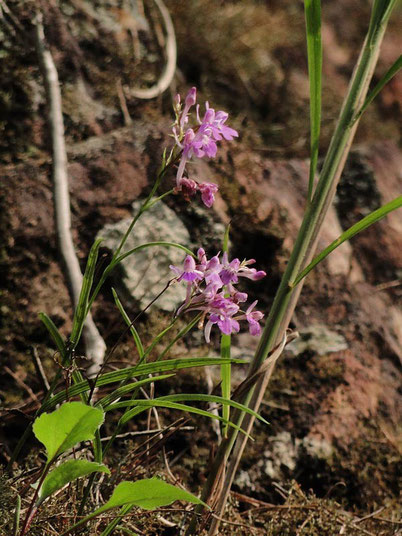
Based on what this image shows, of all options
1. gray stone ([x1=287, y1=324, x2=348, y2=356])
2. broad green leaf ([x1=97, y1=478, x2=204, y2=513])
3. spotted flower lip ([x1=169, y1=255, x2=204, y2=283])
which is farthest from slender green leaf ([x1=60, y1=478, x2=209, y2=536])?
gray stone ([x1=287, y1=324, x2=348, y2=356])

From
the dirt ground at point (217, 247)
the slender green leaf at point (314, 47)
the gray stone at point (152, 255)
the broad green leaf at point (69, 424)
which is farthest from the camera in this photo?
the gray stone at point (152, 255)

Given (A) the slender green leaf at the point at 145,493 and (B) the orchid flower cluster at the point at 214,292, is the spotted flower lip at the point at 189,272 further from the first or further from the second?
(A) the slender green leaf at the point at 145,493

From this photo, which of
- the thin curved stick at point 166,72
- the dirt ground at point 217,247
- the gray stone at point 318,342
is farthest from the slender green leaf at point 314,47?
the thin curved stick at point 166,72

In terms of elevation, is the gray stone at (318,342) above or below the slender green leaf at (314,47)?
below

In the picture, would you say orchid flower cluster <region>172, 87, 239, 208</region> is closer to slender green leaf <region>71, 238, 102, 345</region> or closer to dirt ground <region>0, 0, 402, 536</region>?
slender green leaf <region>71, 238, 102, 345</region>

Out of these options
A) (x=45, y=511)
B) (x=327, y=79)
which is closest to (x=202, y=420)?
(x=45, y=511)
